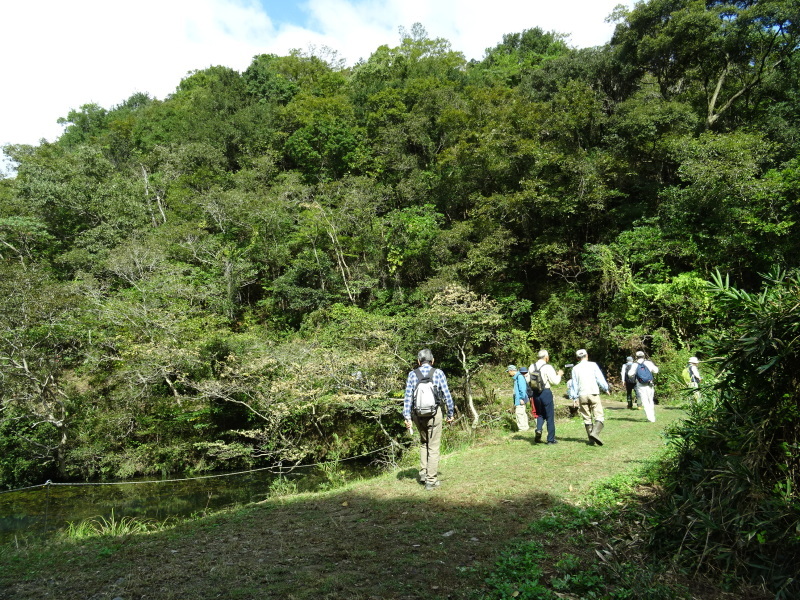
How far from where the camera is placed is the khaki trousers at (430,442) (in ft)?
20.2

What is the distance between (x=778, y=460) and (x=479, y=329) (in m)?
11.6

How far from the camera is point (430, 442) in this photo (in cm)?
627

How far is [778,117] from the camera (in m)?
16.3

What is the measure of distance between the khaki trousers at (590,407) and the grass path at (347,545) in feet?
1.80

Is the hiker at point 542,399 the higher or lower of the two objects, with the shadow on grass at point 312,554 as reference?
higher

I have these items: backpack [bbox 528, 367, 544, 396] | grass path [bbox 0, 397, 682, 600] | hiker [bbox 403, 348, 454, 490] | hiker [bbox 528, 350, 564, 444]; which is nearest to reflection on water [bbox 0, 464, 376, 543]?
grass path [bbox 0, 397, 682, 600]

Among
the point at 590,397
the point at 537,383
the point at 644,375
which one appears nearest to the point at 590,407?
the point at 590,397

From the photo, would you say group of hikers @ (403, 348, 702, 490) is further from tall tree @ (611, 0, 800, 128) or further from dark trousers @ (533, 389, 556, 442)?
tall tree @ (611, 0, 800, 128)

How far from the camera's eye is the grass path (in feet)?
12.9

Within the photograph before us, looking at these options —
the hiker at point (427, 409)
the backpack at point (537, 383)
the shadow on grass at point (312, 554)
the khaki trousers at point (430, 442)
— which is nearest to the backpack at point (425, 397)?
the hiker at point (427, 409)

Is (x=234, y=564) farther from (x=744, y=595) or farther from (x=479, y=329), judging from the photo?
(x=479, y=329)

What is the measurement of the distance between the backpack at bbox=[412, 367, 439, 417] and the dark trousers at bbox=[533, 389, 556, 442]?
10.7 ft

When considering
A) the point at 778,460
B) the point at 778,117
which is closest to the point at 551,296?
the point at 778,117

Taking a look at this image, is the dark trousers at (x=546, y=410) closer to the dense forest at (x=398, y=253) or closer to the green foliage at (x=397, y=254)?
the green foliage at (x=397, y=254)
